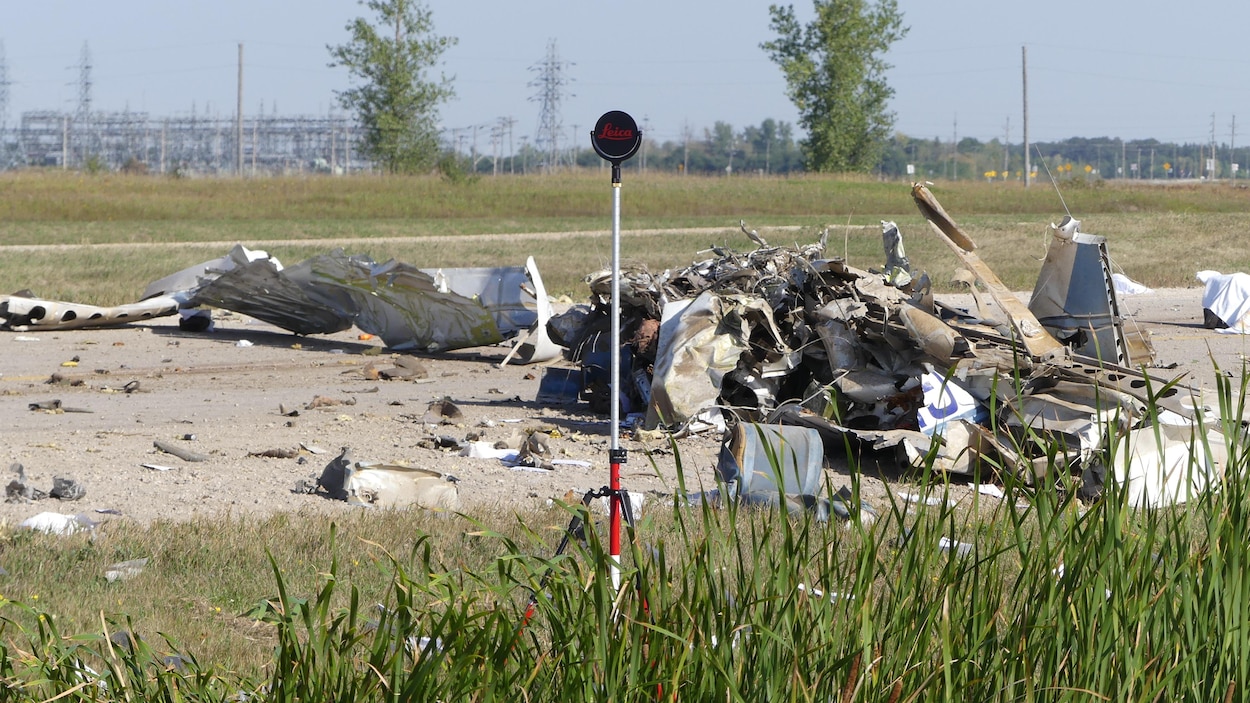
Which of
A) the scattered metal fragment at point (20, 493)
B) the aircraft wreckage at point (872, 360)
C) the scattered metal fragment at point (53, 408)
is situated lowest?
the scattered metal fragment at point (20, 493)

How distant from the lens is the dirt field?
22.9 feet

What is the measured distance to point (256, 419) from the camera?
944 cm

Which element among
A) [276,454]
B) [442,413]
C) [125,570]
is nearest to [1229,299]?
[442,413]

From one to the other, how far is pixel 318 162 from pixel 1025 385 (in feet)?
326

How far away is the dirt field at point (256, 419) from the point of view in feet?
22.9

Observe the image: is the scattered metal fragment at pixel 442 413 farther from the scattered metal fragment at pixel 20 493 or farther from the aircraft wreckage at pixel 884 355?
the scattered metal fragment at pixel 20 493

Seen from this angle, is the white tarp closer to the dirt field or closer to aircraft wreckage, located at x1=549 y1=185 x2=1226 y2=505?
the dirt field

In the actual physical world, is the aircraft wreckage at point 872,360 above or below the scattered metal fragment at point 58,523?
above

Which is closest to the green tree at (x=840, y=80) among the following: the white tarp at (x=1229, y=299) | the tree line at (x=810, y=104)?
the tree line at (x=810, y=104)

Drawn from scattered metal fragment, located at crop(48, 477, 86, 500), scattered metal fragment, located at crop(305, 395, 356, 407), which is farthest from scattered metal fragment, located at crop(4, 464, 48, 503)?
scattered metal fragment, located at crop(305, 395, 356, 407)

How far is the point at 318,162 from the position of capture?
102 metres

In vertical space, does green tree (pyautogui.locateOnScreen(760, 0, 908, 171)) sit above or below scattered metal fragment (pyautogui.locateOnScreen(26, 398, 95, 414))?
above

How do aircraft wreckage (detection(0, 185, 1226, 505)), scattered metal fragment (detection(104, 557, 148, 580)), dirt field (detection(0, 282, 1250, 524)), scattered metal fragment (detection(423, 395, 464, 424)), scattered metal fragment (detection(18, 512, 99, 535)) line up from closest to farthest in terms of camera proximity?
scattered metal fragment (detection(104, 557, 148, 580)) → scattered metal fragment (detection(18, 512, 99, 535)) → dirt field (detection(0, 282, 1250, 524)) → aircraft wreckage (detection(0, 185, 1226, 505)) → scattered metal fragment (detection(423, 395, 464, 424))

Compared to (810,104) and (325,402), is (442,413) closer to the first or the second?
(325,402)
